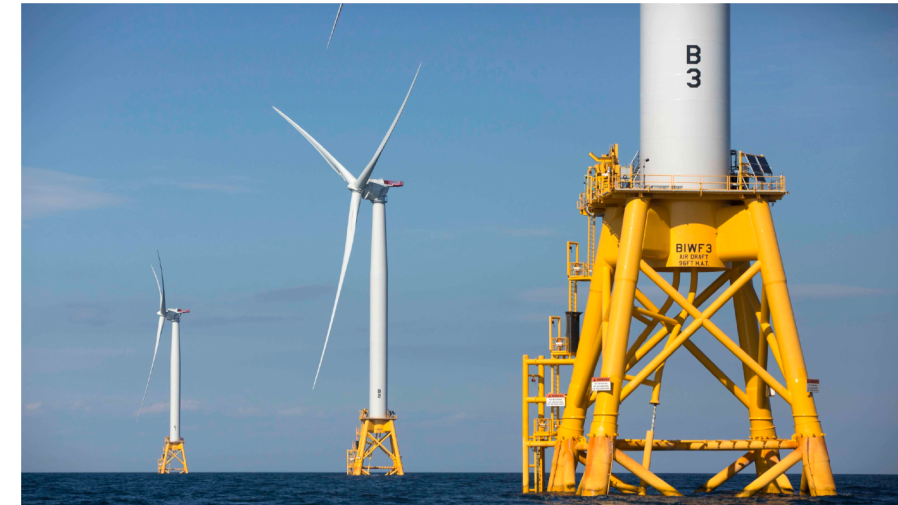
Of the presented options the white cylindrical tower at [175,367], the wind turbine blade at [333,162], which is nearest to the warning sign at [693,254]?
the wind turbine blade at [333,162]

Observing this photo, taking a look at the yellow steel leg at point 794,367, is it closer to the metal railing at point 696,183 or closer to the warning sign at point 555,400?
the metal railing at point 696,183

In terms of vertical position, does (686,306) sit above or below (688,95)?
below

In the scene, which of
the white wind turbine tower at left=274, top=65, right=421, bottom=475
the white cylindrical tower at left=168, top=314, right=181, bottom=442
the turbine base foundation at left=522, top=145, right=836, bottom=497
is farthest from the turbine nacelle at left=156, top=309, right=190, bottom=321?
the turbine base foundation at left=522, top=145, right=836, bottom=497

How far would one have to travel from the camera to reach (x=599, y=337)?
161 feet

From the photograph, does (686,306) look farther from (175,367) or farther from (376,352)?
(175,367)

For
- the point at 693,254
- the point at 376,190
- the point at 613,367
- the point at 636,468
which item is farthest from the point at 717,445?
the point at 376,190

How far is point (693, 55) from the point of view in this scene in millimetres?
45656

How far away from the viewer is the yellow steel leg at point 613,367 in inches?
1665

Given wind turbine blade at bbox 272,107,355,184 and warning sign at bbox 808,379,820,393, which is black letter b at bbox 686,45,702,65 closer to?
warning sign at bbox 808,379,820,393

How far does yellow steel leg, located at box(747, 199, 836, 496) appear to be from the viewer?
139 ft

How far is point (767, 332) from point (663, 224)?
22.3 ft

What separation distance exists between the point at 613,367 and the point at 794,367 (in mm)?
7687
